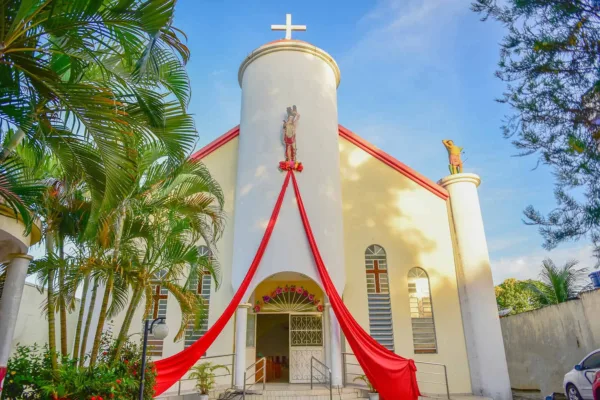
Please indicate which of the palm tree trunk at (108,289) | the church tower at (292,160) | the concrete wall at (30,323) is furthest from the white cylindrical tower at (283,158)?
the concrete wall at (30,323)

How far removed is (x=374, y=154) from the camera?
13172mm

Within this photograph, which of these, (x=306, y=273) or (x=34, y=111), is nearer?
(x=34, y=111)

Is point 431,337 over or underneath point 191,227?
underneath

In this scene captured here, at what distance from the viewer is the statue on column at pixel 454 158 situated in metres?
12.6

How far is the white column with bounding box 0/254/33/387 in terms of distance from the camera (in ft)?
15.7

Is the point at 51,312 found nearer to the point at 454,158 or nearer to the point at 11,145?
the point at 11,145

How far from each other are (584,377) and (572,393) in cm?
63

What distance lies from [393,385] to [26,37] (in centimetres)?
821

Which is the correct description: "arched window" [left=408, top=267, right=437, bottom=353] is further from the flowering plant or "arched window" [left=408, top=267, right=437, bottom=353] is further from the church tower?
the flowering plant

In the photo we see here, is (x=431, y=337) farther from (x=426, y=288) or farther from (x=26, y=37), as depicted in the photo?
(x=26, y=37)

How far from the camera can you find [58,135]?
4312 millimetres

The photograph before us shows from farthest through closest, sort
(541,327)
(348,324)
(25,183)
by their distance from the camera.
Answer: (541,327)
(348,324)
(25,183)

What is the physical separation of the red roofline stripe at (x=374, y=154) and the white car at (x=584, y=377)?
5541mm

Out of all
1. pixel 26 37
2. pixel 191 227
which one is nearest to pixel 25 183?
pixel 26 37
